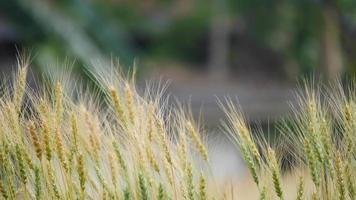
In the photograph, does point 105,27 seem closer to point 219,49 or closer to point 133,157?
point 219,49

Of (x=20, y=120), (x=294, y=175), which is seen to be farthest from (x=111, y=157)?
(x=294, y=175)

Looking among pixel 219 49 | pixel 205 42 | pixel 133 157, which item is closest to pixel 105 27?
pixel 219 49

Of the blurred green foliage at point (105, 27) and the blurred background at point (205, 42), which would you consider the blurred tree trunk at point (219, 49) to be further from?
the blurred green foliage at point (105, 27)

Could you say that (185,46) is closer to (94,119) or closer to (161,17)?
(161,17)

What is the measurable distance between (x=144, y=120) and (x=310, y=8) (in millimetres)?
8780

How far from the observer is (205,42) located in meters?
27.8

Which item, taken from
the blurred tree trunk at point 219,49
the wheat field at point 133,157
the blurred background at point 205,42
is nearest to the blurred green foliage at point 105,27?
the blurred background at point 205,42

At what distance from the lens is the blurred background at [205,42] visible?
41.2ft

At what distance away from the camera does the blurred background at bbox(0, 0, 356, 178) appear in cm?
1256

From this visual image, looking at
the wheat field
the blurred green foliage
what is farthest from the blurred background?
the wheat field

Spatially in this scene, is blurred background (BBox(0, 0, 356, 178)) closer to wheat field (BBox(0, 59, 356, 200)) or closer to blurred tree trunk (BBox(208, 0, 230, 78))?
blurred tree trunk (BBox(208, 0, 230, 78))

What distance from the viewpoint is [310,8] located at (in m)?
12.4

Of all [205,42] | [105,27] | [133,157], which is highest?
[205,42]

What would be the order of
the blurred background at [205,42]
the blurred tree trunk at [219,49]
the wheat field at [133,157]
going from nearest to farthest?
the wheat field at [133,157], the blurred background at [205,42], the blurred tree trunk at [219,49]
